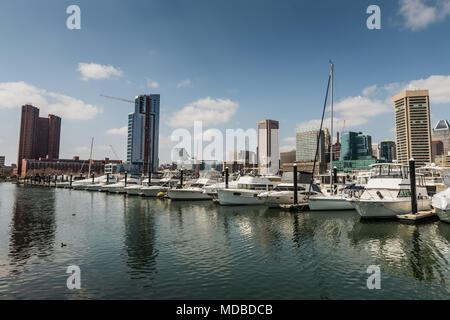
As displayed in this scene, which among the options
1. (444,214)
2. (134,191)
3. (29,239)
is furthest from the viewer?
(134,191)

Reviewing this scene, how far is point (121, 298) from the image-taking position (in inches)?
462

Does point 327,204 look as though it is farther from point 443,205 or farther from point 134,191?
point 134,191

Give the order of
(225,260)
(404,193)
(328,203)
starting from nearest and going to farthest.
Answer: (225,260) → (404,193) → (328,203)

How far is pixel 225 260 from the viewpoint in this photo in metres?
16.9

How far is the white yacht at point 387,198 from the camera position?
98.5ft

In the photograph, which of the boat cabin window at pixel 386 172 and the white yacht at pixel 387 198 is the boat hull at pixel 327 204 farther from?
the white yacht at pixel 387 198

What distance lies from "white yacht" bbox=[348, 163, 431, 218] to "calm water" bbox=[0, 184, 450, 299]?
5.79ft

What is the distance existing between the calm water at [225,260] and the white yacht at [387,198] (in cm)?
177

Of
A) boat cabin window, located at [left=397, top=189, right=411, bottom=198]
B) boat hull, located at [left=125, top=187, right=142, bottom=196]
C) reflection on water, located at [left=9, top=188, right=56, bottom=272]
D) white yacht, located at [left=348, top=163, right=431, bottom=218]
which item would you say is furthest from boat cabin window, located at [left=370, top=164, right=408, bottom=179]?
boat hull, located at [left=125, top=187, right=142, bottom=196]

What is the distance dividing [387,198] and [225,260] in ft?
80.2

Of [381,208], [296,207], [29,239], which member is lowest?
[29,239]

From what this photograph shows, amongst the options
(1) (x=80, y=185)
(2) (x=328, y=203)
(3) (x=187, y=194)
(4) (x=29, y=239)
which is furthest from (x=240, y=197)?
(1) (x=80, y=185)

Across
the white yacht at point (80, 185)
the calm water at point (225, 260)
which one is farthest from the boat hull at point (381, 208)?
the white yacht at point (80, 185)

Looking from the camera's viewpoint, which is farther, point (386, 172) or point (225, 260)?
point (386, 172)
